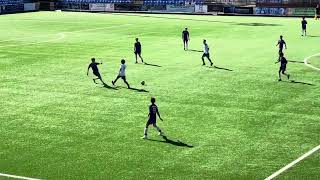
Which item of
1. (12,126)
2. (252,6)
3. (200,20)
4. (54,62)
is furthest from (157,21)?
(12,126)

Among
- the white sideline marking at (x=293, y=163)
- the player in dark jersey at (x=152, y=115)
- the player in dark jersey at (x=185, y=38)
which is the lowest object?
the white sideline marking at (x=293, y=163)

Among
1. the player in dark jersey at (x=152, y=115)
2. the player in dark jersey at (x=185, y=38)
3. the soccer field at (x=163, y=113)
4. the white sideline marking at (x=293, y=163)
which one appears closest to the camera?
the white sideline marking at (x=293, y=163)

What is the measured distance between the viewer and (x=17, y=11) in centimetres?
8600

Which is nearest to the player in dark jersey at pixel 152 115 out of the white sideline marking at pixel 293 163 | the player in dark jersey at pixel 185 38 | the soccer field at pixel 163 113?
the soccer field at pixel 163 113

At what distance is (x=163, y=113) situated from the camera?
23.5m

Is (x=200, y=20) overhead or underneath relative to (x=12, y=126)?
overhead

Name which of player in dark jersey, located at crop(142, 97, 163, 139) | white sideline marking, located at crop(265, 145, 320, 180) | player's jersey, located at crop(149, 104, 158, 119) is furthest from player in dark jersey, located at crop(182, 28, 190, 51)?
white sideline marking, located at crop(265, 145, 320, 180)

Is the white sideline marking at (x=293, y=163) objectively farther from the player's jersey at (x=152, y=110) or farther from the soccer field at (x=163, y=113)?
the player's jersey at (x=152, y=110)

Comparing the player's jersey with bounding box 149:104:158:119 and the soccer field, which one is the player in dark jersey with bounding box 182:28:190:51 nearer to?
the soccer field

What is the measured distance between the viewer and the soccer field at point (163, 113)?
1741 centimetres

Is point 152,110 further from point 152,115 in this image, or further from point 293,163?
point 293,163

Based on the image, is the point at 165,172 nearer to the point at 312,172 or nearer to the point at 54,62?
the point at 312,172

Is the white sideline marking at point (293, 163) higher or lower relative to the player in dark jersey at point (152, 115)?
lower

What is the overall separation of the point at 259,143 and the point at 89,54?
77.1 feet
